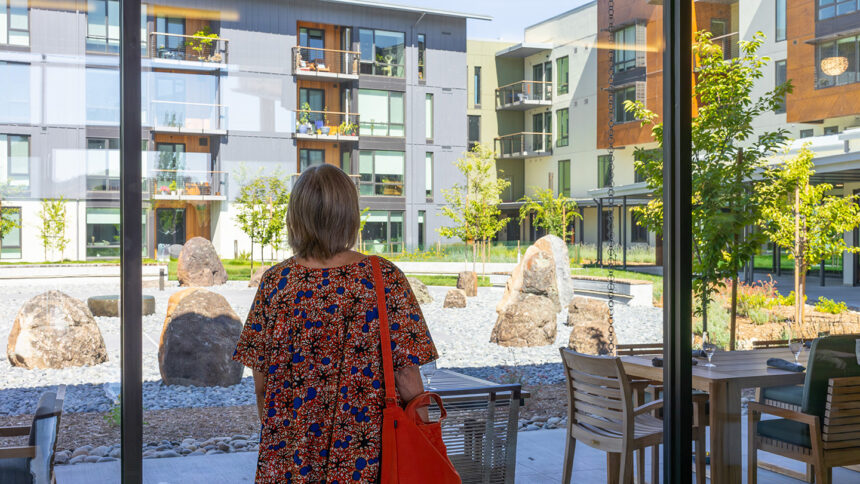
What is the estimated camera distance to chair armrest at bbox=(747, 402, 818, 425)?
3.08 meters

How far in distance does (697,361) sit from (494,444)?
36.1 inches

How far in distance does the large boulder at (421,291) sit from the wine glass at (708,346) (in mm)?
3199

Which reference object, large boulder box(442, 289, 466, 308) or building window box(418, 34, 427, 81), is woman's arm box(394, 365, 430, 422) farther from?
large boulder box(442, 289, 466, 308)

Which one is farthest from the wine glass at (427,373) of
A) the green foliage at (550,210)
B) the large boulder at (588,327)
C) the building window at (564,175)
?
the large boulder at (588,327)

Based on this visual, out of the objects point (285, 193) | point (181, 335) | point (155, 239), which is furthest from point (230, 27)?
point (181, 335)

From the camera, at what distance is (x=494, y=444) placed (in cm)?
304

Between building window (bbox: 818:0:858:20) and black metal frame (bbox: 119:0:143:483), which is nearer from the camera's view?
black metal frame (bbox: 119:0:143:483)

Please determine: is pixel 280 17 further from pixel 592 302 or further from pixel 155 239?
pixel 592 302

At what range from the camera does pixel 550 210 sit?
6.35 metres

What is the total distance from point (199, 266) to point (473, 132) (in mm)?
2269

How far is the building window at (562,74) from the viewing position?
254 inches

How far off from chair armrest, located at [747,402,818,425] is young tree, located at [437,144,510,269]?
9.85ft

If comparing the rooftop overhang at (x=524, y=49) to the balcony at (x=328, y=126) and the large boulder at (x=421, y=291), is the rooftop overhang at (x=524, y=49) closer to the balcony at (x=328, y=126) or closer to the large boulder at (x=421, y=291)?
the balcony at (x=328, y=126)

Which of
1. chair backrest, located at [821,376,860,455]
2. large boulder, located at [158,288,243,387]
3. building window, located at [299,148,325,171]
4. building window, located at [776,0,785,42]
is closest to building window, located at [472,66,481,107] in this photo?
building window, located at [299,148,325,171]
